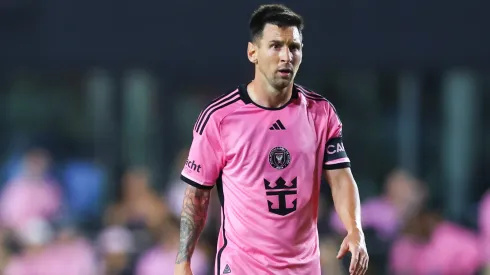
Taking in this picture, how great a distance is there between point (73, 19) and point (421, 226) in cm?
454

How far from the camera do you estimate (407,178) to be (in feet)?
34.6

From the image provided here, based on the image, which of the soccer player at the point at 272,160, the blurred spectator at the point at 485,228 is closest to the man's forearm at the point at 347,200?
the soccer player at the point at 272,160

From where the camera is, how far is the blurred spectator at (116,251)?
10.3 m

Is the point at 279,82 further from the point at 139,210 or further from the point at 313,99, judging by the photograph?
the point at 139,210

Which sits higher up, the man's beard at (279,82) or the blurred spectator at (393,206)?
the man's beard at (279,82)

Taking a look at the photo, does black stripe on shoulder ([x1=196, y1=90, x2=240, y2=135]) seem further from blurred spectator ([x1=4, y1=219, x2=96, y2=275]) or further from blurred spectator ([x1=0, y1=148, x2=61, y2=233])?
blurred spectator ([x1=0, y1=148, x2=61, y2=233])

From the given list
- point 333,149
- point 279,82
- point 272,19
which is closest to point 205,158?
point 279,82

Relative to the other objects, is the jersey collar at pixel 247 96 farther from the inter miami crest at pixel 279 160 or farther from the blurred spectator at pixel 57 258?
the blurred spectator at pixel 57 258

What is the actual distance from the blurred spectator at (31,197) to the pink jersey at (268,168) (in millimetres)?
5995

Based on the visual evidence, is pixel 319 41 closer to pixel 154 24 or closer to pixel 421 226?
pixel 154 24

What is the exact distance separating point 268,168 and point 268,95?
35 centimetres

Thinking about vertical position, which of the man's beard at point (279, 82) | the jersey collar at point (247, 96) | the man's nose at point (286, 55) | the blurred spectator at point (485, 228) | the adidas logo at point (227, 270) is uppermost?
the man's nose at point (286, 55)

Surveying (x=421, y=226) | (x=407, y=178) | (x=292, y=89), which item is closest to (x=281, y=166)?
(x=292, y=89)

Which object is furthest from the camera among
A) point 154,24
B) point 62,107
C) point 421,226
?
point 62,107
